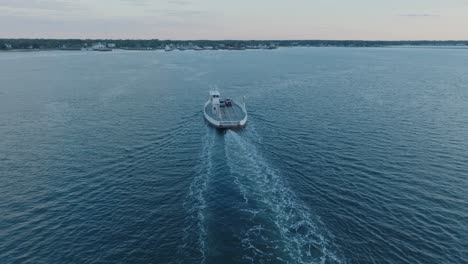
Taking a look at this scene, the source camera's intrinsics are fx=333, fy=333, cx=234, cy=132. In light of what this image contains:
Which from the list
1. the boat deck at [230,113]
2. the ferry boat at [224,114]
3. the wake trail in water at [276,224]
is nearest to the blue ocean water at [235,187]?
the wake trail in water at [276,224]

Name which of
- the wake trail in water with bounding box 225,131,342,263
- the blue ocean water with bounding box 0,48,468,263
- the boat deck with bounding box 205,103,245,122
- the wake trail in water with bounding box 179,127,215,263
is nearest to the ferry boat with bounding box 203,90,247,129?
the boat deck with bounding box 205,103,245,122

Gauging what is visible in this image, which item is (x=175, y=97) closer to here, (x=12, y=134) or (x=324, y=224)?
(x=12, y=134)

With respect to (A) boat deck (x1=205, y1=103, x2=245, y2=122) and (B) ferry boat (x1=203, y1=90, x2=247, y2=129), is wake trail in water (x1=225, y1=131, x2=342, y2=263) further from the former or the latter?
(A) boat deck (x1=205, y1=103, x2=245, y2=122)

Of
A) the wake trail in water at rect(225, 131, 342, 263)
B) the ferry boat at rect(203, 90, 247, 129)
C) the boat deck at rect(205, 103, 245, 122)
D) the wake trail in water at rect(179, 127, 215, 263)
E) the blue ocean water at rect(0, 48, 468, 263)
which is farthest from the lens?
the boat deck at rect(205, 103, 245, 122)

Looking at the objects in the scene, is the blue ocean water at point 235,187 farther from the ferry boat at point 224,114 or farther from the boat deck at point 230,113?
the boat deck at point 230,113

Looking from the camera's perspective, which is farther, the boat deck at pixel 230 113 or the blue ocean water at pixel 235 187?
the boat deck at pixel 230 113

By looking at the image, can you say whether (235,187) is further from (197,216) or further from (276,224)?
(276,224)

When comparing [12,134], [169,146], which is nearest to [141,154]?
[169,146]

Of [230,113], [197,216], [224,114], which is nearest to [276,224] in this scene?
[197,216]
